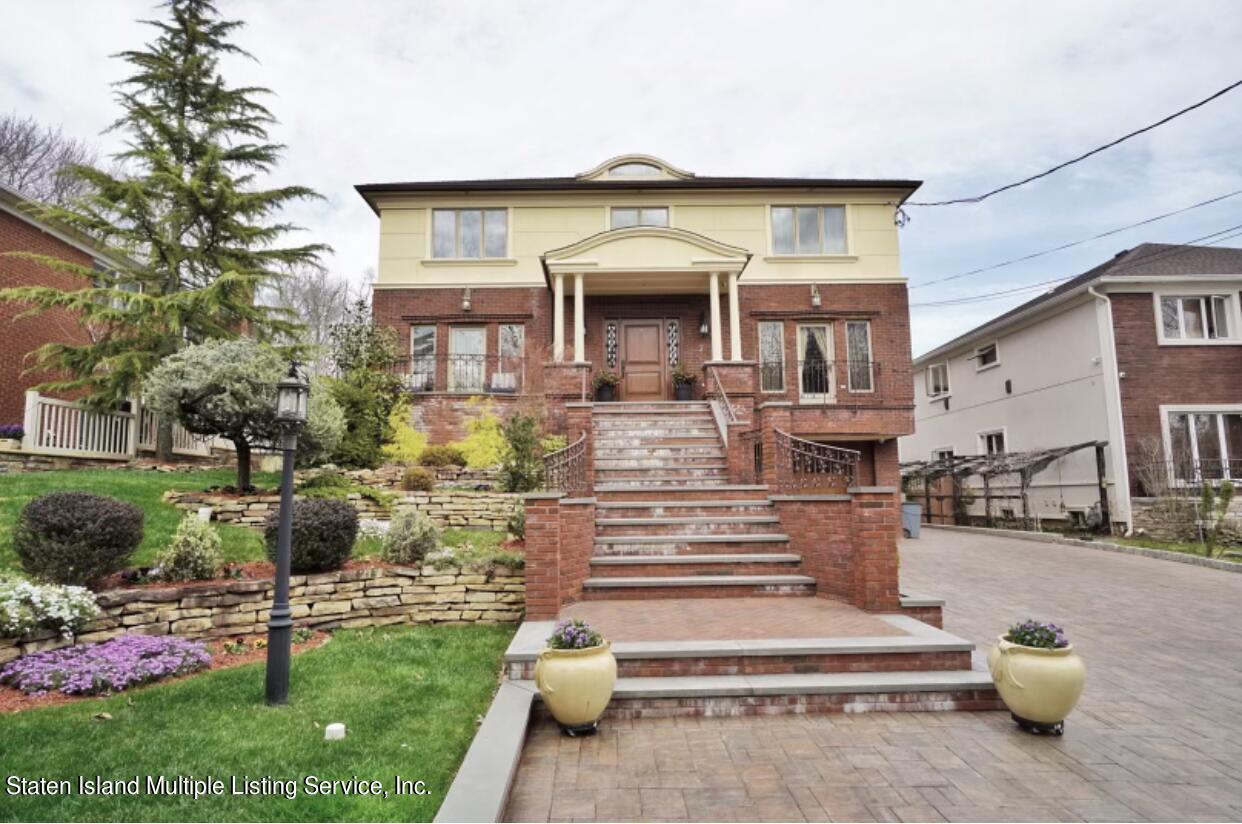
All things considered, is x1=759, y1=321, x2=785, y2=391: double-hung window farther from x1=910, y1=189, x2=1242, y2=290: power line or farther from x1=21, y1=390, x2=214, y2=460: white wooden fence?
x1=21, y1=390, x2=214, y2=460: white wooden fence

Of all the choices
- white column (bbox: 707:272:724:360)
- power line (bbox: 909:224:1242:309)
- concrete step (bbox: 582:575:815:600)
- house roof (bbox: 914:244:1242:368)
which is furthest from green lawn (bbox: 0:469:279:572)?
house roof (bbox: 914:244:1242:368)

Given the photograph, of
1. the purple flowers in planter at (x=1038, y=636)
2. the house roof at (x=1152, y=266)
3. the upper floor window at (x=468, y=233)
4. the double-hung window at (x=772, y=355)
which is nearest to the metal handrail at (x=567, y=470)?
the purple flowers in planter at (x=1038, y=636)

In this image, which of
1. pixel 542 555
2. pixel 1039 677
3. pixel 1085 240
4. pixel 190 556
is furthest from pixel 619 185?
pixel 1039 677

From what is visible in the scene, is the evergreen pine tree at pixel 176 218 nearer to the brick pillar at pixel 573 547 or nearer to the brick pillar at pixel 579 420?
the brick pillar at pixel 579 420

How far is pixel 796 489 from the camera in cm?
→ 796

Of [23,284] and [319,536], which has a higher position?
[23,284]

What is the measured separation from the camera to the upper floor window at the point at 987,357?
2047 cm

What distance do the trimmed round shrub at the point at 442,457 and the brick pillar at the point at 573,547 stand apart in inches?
232

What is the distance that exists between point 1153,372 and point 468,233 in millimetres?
17411

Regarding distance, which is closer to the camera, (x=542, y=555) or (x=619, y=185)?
(x=542, y=555)

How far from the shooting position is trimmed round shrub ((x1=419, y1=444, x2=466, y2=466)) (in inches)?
477

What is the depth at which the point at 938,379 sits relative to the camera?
953 inches

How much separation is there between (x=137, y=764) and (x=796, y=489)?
6.67 meters

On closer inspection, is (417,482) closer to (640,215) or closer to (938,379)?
(640,215)
